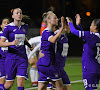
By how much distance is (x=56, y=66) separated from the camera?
7164 mm

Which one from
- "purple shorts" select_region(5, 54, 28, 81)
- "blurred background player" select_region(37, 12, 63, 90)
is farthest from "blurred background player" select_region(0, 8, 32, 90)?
"blurred background player" select_region(37, 12, 63, 90)

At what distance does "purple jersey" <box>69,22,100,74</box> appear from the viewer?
6660 millimetres

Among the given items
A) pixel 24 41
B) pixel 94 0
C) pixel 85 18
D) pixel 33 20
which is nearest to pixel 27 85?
pixel 24 41

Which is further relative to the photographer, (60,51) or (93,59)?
(60,51)

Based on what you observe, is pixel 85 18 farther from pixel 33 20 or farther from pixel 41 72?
pixel 41 72

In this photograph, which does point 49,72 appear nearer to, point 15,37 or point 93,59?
point 93,59

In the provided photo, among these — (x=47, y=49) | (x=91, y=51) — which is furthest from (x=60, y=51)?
(x=91, y=51)

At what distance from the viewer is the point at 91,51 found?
22.2 ft

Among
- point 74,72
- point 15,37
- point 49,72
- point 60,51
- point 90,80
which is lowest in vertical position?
point 74,72

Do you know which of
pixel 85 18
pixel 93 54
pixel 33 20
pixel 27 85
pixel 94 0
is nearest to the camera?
pixel 93 54

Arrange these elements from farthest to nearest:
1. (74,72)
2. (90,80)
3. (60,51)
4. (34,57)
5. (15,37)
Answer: (74,72)
(34,57)
(15,37)
(60,51)
(90,80)

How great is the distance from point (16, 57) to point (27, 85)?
302 centimetres

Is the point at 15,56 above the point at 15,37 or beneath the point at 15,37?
beneath

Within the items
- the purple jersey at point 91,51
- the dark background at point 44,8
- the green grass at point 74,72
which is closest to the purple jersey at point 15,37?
the purple jersey at point 91,51
